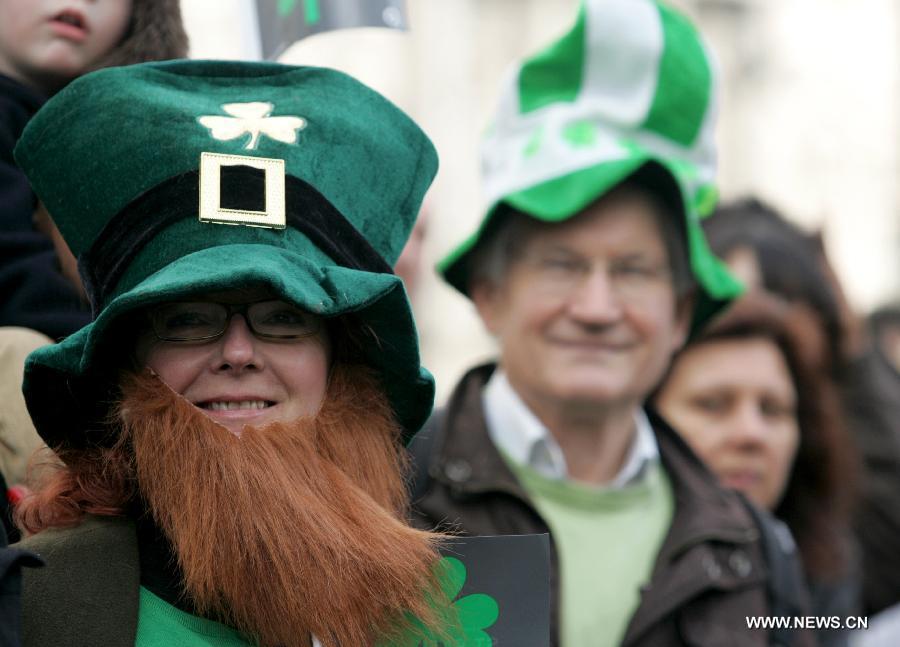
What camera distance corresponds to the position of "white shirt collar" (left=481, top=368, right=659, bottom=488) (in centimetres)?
396

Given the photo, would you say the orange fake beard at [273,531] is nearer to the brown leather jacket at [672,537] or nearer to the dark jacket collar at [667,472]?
the brown leather jacket at [672,537]

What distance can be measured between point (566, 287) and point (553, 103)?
551mm

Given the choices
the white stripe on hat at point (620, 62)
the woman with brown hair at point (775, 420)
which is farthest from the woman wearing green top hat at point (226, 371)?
the woman with brown hair at point (775, 420)

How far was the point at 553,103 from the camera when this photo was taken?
4184 mm

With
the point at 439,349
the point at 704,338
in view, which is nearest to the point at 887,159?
the point at 439,349

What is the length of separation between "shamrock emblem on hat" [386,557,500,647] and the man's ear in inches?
64.1

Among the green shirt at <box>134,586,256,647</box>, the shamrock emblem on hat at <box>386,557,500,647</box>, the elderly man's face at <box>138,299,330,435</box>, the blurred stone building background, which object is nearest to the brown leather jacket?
the shamrock emblem on hat at <box>386,557,500,647</box>

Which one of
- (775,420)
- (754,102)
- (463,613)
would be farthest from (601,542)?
(754,102)

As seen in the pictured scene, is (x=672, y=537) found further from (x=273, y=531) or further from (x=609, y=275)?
(x=273, y=531)

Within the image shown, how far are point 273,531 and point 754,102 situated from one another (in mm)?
19823

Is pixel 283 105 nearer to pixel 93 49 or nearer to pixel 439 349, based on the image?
pixel 93 49

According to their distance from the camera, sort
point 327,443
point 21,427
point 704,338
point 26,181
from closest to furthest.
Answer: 1. point 327,443
2. point 21,427
3. point 26,181
4. point 704,338

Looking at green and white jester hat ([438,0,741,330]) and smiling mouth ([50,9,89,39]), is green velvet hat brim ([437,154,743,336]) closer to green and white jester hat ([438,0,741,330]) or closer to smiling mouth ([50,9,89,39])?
green and white jester hat ([438,0,741,330])

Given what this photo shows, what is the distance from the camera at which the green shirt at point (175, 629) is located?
7.98 feet
